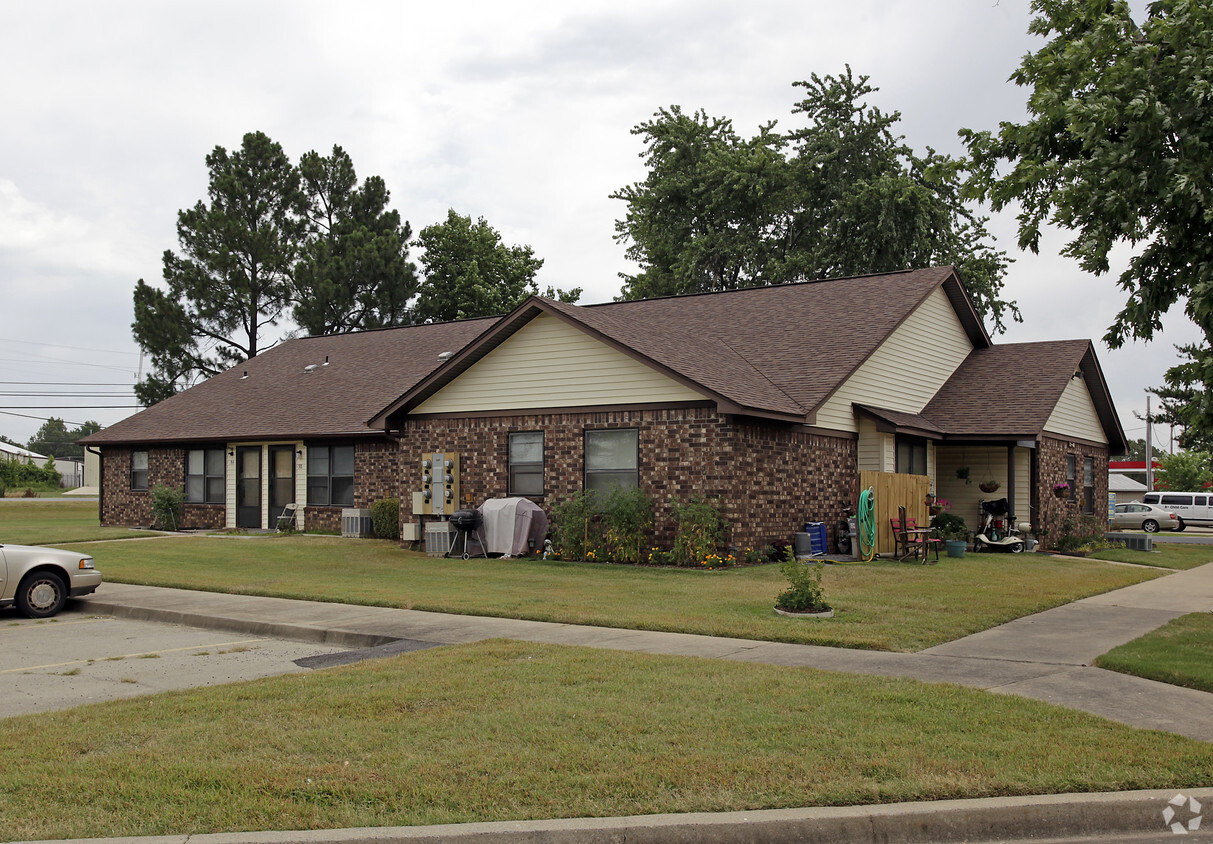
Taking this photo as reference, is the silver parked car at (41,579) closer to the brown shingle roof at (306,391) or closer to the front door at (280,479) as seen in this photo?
the brown shingle roof at (306,391)

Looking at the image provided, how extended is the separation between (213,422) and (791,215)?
26.1 m

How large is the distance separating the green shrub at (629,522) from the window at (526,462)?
2408 mm

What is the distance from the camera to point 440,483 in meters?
22.5

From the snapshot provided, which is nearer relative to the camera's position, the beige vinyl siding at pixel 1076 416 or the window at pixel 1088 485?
the beige vinyl siding at pixel 1076 416

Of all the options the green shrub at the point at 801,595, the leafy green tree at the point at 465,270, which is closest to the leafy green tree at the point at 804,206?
the leafy green tree at the point at 465,270

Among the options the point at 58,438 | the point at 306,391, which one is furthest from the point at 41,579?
the point at 58,438

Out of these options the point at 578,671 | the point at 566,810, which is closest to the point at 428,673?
the point at 578,671

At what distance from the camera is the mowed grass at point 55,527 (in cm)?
2544

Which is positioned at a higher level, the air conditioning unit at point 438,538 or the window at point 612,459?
the window at point 612,459

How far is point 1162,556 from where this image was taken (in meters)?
24.3

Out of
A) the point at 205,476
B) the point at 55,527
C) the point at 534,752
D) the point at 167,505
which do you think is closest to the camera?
the point at 534,752

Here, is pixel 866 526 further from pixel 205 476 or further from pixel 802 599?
pixel 205 476

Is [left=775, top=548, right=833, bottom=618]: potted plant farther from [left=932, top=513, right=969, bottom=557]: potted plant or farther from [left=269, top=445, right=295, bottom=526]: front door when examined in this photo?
[left=269, top=445, right=295, bottom=526]: front door

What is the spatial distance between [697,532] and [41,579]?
34.5ft
